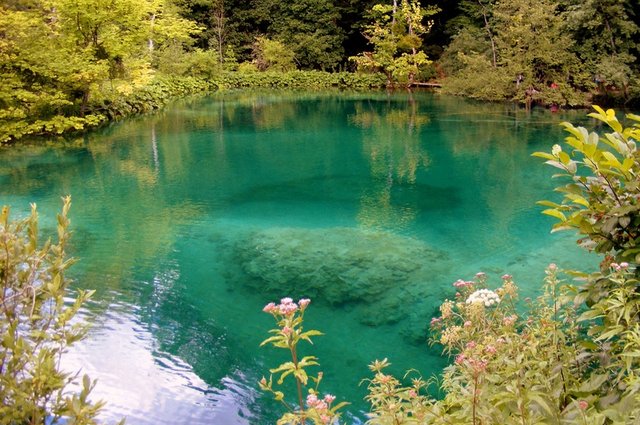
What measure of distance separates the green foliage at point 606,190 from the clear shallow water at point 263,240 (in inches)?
103

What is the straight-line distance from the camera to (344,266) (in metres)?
7.16

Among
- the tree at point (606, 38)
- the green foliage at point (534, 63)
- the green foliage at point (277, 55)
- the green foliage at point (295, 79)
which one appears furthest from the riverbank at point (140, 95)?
the tree at point (606, 38)

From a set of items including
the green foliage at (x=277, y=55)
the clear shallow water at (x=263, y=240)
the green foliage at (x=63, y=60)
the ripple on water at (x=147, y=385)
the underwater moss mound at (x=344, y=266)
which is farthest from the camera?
the green foliage at (x=277, y=55)

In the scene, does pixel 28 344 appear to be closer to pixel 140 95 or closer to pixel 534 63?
pixel 140 95

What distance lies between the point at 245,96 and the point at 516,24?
12669 millimetres

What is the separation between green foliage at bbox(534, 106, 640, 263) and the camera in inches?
86.5

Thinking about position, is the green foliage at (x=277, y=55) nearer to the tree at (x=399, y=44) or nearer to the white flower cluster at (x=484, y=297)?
the tree at (x=399, y=44)

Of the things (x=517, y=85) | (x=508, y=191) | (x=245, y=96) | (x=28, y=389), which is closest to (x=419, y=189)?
(x=508, y=191)

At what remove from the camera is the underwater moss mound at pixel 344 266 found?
20.9 feet

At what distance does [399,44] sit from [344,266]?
2465 centimetres

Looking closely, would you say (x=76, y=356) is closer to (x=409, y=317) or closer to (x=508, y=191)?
Answer: (x=409, y=317)

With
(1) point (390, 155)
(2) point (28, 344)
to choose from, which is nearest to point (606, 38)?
(1) point (390, 155)

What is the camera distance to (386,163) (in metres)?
13.4

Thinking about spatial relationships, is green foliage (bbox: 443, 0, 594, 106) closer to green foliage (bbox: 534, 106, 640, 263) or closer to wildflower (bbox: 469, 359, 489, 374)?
green foliage (bbox: 534, 106, 640, 263)
